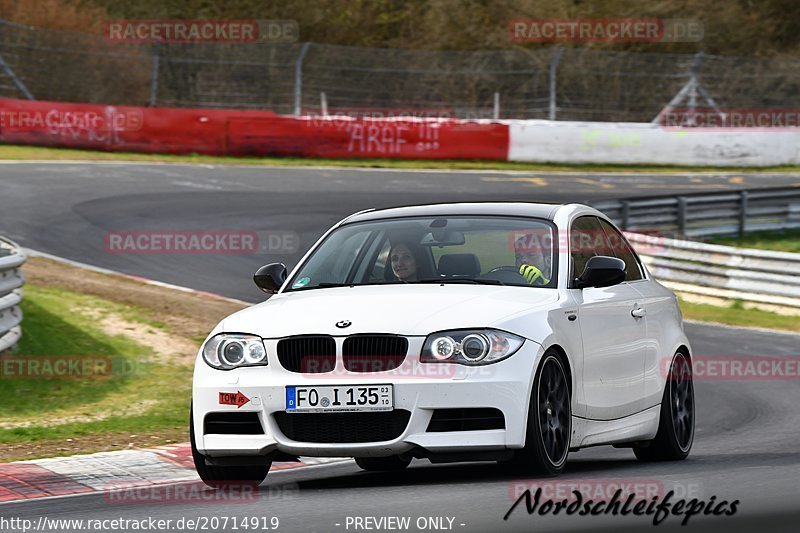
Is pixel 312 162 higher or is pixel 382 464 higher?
pixel 312 162

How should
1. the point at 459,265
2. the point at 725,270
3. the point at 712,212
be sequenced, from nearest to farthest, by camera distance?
1. the point at 459,265
2. the point at 725,270
3. the point at 712,212

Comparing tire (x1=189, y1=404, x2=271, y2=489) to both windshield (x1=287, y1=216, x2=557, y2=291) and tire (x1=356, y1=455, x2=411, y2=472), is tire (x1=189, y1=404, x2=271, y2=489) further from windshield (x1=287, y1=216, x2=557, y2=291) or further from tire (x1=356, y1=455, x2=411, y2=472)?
windshield (x1=287, y1=216, x2=557, y2=291)

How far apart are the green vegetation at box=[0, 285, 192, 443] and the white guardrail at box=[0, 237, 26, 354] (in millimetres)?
173

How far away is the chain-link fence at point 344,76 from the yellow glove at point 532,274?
26.3 metres

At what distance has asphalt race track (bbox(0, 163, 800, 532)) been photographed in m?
6.26

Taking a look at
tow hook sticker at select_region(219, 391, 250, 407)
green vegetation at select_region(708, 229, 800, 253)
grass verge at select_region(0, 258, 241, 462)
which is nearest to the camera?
tow hook sticker at select_region(219, 391, 250, 407)

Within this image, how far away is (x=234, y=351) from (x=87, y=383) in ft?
19.0

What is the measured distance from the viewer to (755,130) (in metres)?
35.3

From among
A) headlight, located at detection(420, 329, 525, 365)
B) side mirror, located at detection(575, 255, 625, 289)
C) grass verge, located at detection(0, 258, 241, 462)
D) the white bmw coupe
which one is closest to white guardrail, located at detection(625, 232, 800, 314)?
grass verge, located at detection(0, 258, 241, 462)

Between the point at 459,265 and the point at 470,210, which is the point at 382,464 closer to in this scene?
the point at 459,265

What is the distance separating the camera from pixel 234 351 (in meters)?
7.20

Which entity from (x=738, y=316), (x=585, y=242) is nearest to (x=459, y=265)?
(x=585, y=242)

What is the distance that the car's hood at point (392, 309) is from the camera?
693 cm

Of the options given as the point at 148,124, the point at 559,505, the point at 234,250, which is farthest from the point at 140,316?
the point at 148,124
